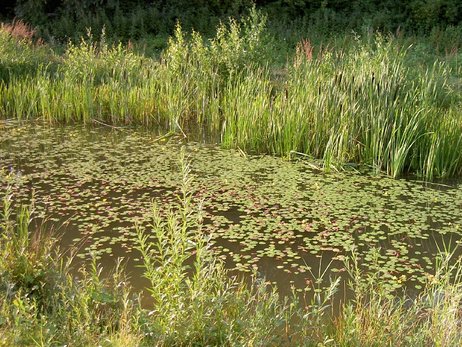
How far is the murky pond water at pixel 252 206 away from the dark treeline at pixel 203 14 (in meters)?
6.94

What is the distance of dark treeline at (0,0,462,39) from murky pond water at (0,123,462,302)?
6.94 metres

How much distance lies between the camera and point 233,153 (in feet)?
19.9

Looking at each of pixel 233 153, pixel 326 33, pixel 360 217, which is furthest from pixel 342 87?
pixel 326 33

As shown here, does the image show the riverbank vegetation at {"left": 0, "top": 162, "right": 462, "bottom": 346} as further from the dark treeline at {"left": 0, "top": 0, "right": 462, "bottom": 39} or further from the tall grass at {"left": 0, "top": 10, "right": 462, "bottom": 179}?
the dark treeline at {"left": 0, "top": 0, "right": 462, "bottom": 39}

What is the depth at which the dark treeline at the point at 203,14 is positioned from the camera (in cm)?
1245

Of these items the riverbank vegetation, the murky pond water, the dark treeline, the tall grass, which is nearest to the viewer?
the riverbank vegetation

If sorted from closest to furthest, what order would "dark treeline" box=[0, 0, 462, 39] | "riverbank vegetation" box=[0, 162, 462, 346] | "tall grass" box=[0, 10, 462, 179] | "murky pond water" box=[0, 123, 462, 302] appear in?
"riverbank vegetation" box=[0, 162, 462, 346] → "murky pond water" box=[0, 123, 462, 302] → "tall grass" box=[0, 10, 462, 179] → "dark treeline" box=[0, 0, 462, 39]

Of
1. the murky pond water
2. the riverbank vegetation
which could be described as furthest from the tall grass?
the riverbank vegetation

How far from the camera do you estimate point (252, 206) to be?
4.71m

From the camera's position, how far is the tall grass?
559 centimetres

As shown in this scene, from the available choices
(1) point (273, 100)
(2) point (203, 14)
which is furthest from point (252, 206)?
(2) point (203, 14)

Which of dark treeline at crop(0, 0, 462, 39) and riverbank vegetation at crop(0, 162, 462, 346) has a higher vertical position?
riverbank vegetation at crop(0, 162, 462, 346)

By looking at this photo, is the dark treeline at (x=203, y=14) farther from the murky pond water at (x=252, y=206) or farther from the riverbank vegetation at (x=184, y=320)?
the riverbank vegetation at (x=184, y=320)

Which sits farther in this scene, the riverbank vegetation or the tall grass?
the tall grass
